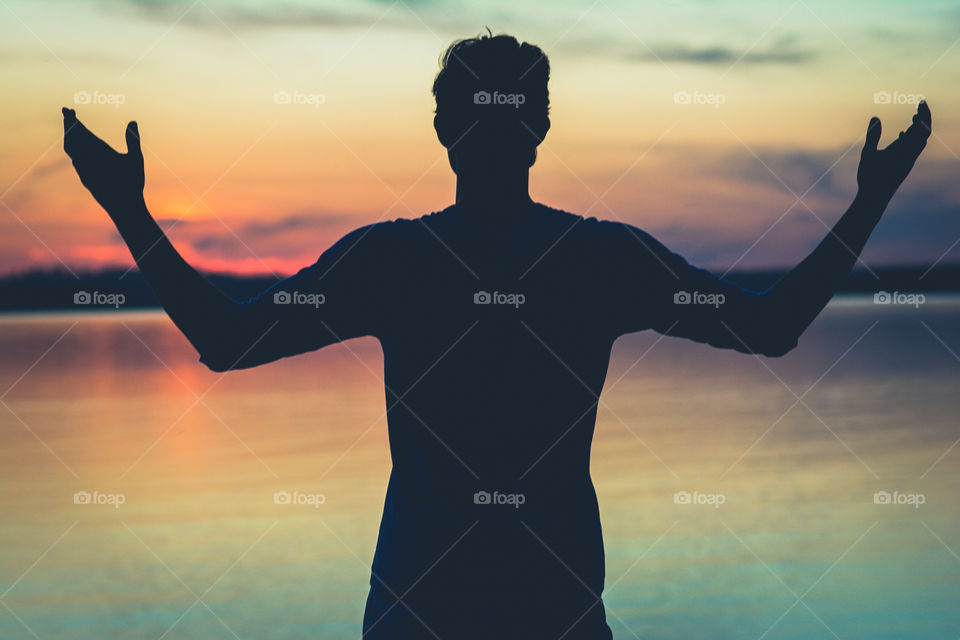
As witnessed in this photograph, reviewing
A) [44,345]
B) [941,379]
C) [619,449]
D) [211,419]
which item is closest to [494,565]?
[619,449]

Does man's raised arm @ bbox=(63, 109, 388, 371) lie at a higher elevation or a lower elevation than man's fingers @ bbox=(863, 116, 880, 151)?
lower

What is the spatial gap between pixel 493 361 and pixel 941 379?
62.0 ft

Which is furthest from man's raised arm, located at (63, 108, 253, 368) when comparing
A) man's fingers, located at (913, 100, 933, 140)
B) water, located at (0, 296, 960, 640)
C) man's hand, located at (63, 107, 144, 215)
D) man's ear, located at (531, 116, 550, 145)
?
water, located at (0, 296, 960, 640)

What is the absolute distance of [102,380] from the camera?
20688mm

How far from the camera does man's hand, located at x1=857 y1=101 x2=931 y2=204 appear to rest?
1661 mm

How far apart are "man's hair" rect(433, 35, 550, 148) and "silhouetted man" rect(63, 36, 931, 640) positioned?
0.50ft

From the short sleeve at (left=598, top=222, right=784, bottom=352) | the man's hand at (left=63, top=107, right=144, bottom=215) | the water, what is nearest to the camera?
the man's hand at (left=63, top=107, right=144, bottom=215)

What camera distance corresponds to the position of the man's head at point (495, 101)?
166 centimetres

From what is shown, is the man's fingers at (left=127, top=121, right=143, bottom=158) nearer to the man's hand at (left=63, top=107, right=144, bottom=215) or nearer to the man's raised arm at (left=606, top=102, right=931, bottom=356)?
the man's hand at (left=63, top=107, right=144, bottom=215)

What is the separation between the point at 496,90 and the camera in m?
1.67

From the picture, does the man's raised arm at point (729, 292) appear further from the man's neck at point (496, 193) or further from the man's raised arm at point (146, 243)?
the man's raised arm at point (146, 243)

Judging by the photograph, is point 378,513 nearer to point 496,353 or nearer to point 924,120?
point 496,353

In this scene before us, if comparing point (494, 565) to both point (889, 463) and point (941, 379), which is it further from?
point (941, 379)

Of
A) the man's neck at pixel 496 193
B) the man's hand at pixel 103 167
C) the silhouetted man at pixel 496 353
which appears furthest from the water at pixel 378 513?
the man's hand at pixel 103 167
